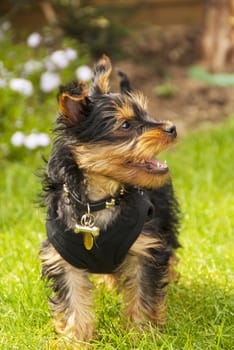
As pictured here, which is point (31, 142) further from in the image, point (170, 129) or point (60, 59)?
point (170, 129)

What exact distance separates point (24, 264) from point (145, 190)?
3.98 ft

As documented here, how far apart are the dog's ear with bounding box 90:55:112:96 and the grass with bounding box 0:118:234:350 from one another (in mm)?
1254

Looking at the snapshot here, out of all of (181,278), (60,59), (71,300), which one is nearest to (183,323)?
(71,300)

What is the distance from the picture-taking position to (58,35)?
996 centimetres

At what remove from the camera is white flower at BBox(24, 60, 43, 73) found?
831 centimetres

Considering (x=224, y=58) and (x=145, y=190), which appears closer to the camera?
(x=145, y=190)

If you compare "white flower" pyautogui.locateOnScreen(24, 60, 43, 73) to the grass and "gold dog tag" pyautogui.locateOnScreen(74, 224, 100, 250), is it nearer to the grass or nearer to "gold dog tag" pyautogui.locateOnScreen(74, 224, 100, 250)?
the grass

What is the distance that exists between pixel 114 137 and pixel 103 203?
369 mm

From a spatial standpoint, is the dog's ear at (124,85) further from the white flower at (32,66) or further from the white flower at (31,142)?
the white flower at (32,66)

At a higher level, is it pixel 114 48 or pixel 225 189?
pixel 114 48

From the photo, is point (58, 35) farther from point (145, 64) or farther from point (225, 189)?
point (225, 189)

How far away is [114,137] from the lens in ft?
11.4

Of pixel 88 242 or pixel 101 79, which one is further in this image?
pixel 101 79

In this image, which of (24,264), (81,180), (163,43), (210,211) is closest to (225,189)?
(210,211)
